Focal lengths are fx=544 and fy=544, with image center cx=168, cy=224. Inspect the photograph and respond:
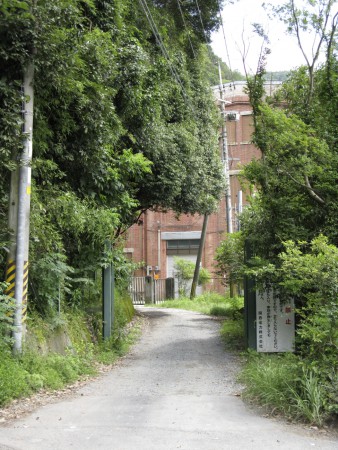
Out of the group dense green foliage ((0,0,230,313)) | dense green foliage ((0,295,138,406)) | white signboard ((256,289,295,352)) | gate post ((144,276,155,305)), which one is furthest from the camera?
gate post ((144,276,155,305))

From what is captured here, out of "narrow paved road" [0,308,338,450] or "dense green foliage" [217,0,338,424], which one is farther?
"dense green foliage" [217,0,338,424]

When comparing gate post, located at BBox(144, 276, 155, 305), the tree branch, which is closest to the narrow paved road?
the tree branch

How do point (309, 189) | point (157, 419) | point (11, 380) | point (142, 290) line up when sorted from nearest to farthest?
point (157, 419)
point (11, 380)
point (309, 189)
point (142, 290)

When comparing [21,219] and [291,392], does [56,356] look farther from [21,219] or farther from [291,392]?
[291,392]

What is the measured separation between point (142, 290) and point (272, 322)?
25.0 meters

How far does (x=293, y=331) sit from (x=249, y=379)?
9.37 ft

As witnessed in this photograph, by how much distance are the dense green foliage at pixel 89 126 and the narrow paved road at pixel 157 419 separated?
2597mm

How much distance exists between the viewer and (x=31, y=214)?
33.0 feet

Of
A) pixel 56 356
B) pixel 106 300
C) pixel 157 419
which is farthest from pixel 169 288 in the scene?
pixel 157 419

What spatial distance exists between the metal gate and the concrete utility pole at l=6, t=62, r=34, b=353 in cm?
2600

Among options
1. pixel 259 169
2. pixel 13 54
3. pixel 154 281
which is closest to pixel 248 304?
pixel 259 169

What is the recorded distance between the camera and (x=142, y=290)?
3628 cm

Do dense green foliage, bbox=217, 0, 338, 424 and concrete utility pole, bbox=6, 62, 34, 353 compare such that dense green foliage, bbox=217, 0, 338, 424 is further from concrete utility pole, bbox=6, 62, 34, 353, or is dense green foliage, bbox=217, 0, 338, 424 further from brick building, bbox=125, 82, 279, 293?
brick building, bbox=125, 82, 279, 293

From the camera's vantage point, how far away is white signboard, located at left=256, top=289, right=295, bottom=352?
1162 cm
